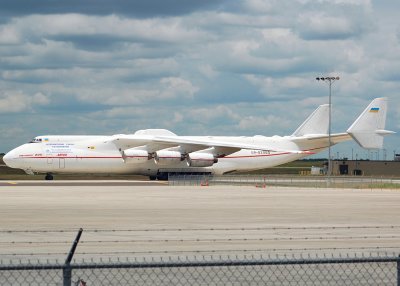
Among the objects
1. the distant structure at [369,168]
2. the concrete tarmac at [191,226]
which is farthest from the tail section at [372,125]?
the distant structure at [369,168]

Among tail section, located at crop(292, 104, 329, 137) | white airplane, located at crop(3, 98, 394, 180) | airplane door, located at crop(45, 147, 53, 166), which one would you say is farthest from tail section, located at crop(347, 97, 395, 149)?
airplane door, located at crop(45, 147, 53, 166)

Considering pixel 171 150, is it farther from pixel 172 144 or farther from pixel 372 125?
pixel 372 125

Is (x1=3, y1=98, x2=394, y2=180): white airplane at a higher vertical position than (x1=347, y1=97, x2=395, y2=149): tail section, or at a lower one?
lower

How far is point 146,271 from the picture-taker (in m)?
14.1

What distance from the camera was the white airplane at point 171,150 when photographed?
6531 cm

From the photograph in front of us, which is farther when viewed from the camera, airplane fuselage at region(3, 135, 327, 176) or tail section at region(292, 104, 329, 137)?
tail section at region(292, 104, 329, 137)

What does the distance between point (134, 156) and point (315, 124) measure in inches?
833

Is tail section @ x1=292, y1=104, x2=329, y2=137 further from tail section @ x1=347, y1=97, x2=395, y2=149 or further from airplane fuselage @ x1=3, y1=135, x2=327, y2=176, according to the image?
airplane fuselage @ x1=3, y1=135, x2=327, y2=176

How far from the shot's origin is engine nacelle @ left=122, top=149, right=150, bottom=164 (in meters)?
65.8

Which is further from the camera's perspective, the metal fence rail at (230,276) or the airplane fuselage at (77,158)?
the airplane fuselage at (77,158)

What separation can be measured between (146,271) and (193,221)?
12697mm

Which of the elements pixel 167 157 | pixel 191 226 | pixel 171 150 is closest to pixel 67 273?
pixel 191 226

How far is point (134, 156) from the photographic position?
65.9 meters

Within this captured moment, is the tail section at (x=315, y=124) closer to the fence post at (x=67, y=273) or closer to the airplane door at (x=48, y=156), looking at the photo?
the airplane door at (x=48, y=156)
